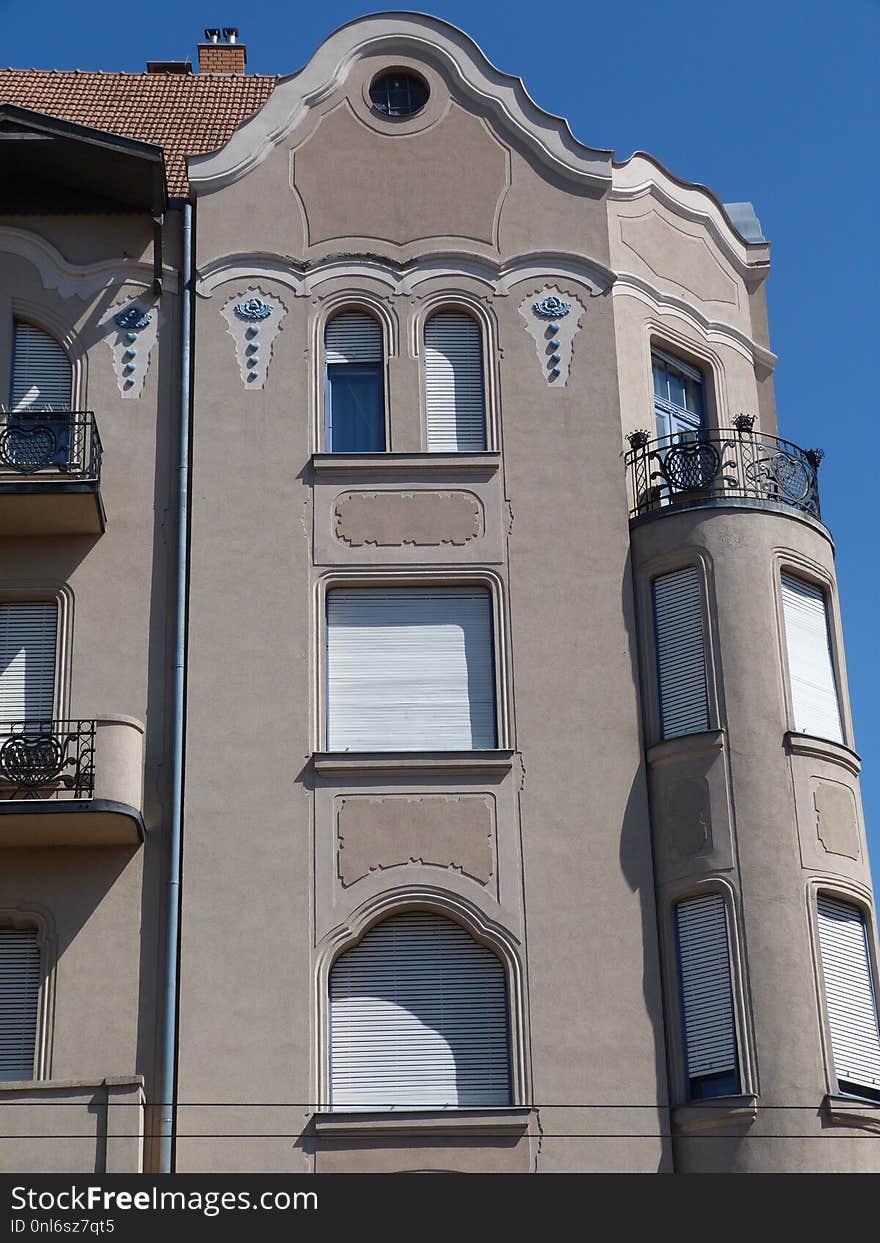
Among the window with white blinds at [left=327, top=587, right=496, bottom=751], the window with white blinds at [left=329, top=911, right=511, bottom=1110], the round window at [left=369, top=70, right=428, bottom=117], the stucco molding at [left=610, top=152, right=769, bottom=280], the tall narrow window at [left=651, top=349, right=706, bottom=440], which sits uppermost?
the round window at [left=369, top=70, right=428, bottom=117]

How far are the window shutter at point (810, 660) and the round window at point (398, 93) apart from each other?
775 centimetres

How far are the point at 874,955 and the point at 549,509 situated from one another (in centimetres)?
618

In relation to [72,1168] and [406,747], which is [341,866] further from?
[72,1168]

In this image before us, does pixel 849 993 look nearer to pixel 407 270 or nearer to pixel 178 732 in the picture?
pixel 178 732

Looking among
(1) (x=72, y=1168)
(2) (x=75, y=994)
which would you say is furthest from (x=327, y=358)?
(1) (x=72, y=1168)

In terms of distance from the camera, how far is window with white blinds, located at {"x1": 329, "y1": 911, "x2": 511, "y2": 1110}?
21.7 meters

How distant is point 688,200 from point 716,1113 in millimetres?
11972

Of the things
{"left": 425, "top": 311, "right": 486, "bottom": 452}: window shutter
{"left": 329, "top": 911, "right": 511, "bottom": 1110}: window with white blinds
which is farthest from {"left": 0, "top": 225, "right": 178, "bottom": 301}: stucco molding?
{"left": 329, "top": 911, "right": 511, "bottom": 1110}: window with white blinds

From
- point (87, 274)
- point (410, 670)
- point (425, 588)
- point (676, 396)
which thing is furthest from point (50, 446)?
point (676, 396)

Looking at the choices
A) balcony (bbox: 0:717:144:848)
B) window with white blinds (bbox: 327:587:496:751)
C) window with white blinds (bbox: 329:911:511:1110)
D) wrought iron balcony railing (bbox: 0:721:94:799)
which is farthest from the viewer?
window with white blinds (bbox: 327:587:496:751)

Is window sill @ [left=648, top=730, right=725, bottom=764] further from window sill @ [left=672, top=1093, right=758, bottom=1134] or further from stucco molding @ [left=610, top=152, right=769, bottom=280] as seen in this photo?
stucco molding @ [left=610, top=152, right=769, bottom=280]

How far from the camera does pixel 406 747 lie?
23281 millimetres

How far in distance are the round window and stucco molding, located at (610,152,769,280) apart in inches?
104

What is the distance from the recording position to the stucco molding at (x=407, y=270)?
83.7 ft
